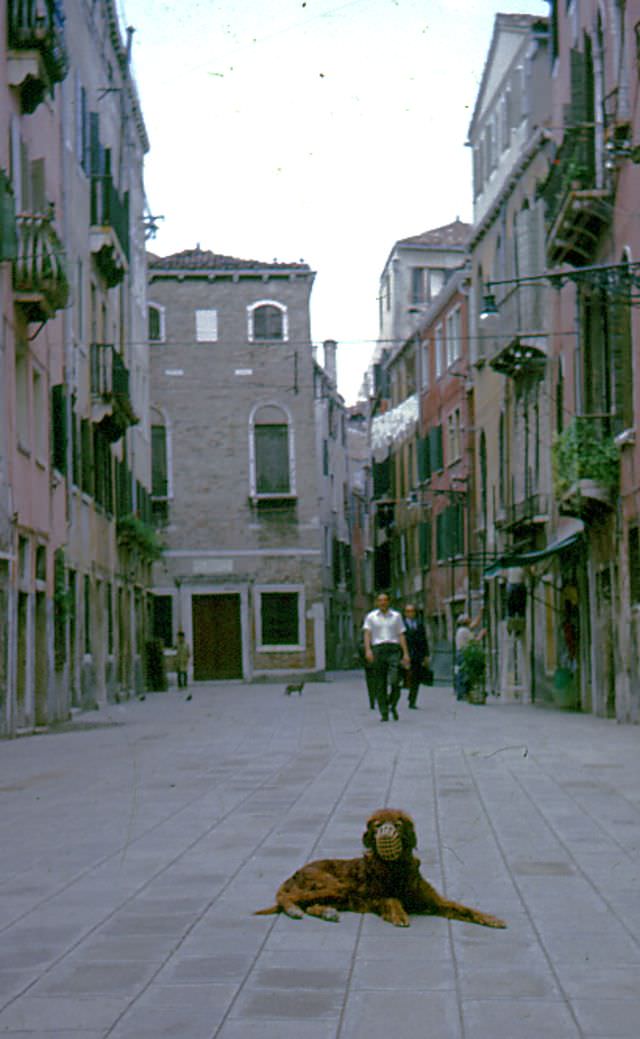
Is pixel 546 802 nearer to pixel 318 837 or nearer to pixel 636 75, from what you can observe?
pixel 318 837

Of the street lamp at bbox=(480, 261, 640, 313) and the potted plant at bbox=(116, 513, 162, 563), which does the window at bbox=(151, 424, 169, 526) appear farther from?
the street lamp at bbox=(480, 261, 640, 313)

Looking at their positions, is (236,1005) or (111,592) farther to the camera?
(111,592)

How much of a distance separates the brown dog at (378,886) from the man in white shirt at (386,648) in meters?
15.7

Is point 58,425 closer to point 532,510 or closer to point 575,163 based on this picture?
point 575,163

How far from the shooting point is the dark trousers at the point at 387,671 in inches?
921

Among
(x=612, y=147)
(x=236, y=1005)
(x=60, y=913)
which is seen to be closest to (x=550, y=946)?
(x=236, y=1005)

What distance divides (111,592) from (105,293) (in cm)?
591

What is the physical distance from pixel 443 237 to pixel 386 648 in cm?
4615

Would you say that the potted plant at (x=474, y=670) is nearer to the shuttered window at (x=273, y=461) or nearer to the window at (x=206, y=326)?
the shuttered window at (x=273, y=461)

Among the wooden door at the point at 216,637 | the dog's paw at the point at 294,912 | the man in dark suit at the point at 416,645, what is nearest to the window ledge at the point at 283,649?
the wooden door at the point at 216,637

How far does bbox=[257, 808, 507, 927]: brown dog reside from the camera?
23.5 ft

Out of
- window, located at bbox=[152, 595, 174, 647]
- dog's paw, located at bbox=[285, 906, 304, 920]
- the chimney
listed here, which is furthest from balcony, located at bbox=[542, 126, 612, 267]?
the chimney

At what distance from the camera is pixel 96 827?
1117cm

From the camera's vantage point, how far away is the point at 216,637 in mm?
53125
